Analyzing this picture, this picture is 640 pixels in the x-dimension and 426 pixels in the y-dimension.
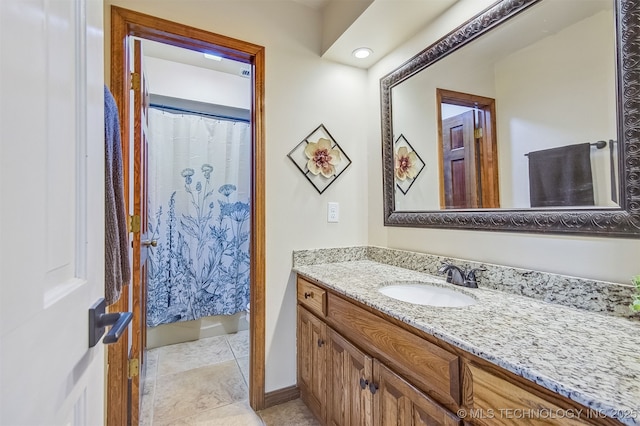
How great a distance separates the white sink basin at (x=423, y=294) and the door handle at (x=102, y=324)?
974mm

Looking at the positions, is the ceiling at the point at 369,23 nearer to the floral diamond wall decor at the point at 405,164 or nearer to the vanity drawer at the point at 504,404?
the floral diamond wall decor at the point at 405,164

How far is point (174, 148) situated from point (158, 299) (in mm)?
1273

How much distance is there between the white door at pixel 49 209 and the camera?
345mm

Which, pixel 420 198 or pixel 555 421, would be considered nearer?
pixel 555 421

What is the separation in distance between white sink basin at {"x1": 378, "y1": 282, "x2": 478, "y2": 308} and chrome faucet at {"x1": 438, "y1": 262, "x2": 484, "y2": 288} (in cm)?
5

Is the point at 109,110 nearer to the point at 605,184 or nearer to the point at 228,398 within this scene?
the point at 605,184

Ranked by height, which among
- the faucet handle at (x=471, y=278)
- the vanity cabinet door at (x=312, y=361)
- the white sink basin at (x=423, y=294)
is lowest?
the vanity cabinet door at (x=312, y=361)

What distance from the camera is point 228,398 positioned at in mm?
1789

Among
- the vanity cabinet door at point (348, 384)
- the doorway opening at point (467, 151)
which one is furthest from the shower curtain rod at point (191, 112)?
the vanity cabinet door at point (348, 384)

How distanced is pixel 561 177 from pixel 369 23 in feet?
3.89

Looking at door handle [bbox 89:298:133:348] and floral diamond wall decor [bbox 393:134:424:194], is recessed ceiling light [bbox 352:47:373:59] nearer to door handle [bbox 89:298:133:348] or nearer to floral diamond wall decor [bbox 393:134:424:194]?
floral diamond wall decor [bbox 393:134:424:194]

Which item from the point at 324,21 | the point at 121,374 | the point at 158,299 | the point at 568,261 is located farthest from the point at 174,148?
the point at 568,261

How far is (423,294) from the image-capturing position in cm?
137

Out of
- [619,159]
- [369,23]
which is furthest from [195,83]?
[619,159]
